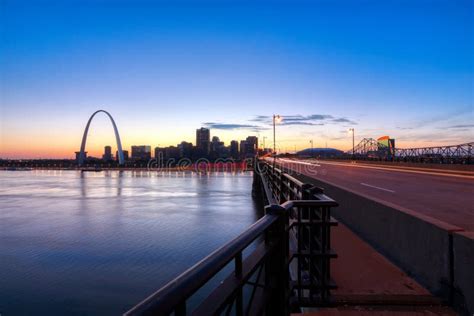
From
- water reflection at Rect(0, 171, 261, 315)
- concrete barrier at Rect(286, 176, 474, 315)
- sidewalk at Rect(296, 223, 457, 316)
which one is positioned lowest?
water reflection at Rect(0, 171, 261, 315)

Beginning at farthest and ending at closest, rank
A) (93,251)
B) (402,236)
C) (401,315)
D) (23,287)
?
(93,251)
(23,287)
(402,236)
(401,315)

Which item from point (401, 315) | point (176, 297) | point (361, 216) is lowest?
point (401, 315)

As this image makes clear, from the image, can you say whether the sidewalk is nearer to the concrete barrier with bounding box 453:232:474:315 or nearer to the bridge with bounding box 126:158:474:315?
the bridge with bounding box 126:158:474:315

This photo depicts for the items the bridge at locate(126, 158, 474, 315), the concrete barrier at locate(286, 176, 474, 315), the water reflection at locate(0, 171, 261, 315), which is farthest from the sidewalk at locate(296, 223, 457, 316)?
the water reflection at locate(0, 171, 261, 315)

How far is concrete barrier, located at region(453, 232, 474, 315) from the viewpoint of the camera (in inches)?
176

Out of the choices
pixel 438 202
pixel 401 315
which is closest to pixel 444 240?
pixel 401 315

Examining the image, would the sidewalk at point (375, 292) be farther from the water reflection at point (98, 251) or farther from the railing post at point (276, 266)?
the water reflection at point (98, 251)

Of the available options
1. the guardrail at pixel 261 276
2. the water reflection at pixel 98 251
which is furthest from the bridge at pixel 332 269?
the water reflection at pixel 98 251

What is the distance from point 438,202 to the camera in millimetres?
12039

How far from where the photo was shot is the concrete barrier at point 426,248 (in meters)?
4.66

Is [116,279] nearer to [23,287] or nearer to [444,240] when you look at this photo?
[23,287]

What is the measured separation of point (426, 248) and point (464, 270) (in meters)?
1.06

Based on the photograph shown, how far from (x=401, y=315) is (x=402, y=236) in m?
2.10

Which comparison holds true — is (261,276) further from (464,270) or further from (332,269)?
(464,270)
